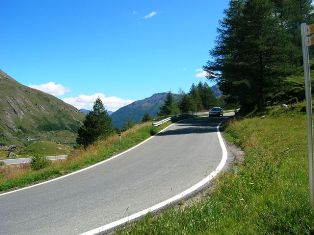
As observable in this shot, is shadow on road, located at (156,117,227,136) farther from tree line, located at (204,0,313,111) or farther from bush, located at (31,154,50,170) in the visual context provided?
bush, located at (31,154,50,170)

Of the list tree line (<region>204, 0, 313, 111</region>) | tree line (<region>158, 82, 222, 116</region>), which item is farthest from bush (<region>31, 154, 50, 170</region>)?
tree line (<region>158, 82, 222, 116</region>)

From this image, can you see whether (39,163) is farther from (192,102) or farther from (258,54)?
(192,102)

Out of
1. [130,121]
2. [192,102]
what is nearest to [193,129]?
[130,121]

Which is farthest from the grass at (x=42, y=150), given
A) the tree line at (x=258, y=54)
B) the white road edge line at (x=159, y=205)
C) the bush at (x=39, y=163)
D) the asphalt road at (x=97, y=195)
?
the white road edge line at (x=159, y=205)

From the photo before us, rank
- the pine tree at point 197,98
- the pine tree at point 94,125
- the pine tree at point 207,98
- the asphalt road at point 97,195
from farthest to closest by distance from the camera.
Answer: the pine tree at point 207,98 → the pine tree at point 197,98 → the pine tree at point 94,125 → the asphalt road at point 97,195

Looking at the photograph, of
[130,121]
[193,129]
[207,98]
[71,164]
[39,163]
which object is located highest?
[207,98]

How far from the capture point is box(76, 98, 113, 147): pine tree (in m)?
78.2

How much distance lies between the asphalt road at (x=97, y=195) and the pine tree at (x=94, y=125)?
2466 inches

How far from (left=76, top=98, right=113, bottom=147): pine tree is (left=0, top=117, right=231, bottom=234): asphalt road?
206 ft

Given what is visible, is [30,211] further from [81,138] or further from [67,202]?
[81,138]

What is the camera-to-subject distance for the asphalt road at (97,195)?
309 inches

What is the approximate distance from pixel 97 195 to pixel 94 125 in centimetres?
7007

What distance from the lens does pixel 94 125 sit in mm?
79500

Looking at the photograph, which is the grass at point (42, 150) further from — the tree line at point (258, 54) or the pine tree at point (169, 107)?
the tree line at point (258, 54)
